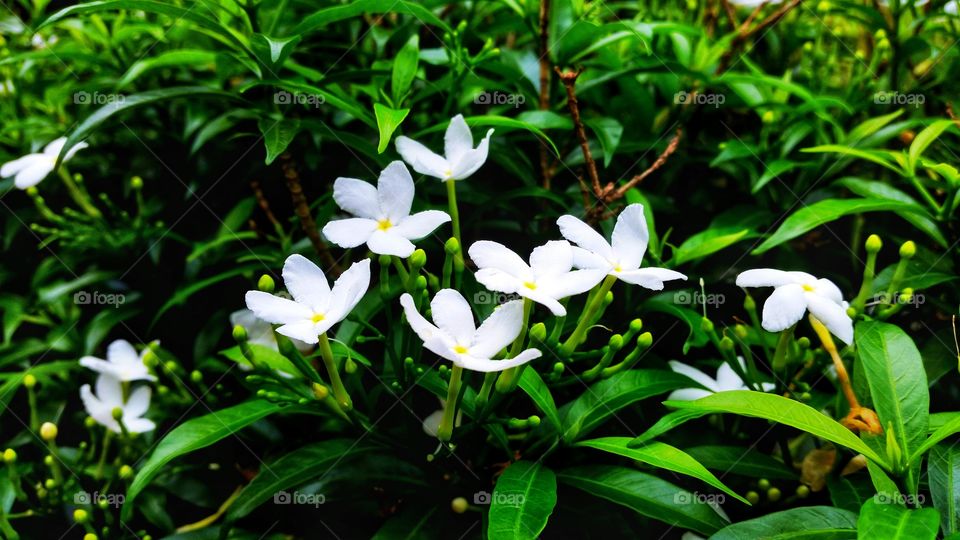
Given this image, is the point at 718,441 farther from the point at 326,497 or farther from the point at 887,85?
the point at 887,85

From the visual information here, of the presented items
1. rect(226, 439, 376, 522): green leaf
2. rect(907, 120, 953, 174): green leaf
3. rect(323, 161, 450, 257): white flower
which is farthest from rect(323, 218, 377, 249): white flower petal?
rect(907, 120, 953, 174): green leaf

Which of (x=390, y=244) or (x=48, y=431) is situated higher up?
(x=390, y=244)

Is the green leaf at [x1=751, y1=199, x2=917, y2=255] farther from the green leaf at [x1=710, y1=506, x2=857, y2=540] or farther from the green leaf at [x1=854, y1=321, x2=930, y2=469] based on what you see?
the green leaf at [x1=710, y1=506, x2=857, y2=540]

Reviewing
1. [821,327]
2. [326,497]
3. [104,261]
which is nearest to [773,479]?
[821,327]

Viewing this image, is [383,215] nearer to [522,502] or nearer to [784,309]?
[522,502]

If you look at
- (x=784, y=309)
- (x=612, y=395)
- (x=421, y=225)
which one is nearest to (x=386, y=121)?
(x=421, y=225)

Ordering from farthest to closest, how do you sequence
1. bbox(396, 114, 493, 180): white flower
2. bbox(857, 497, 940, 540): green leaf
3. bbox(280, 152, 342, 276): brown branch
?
bbox(280, 152, 342, 276): brown branch < bbox(396, 114, 493, 180): white flower < bbox(857, 497, 940, 540): green leaf
